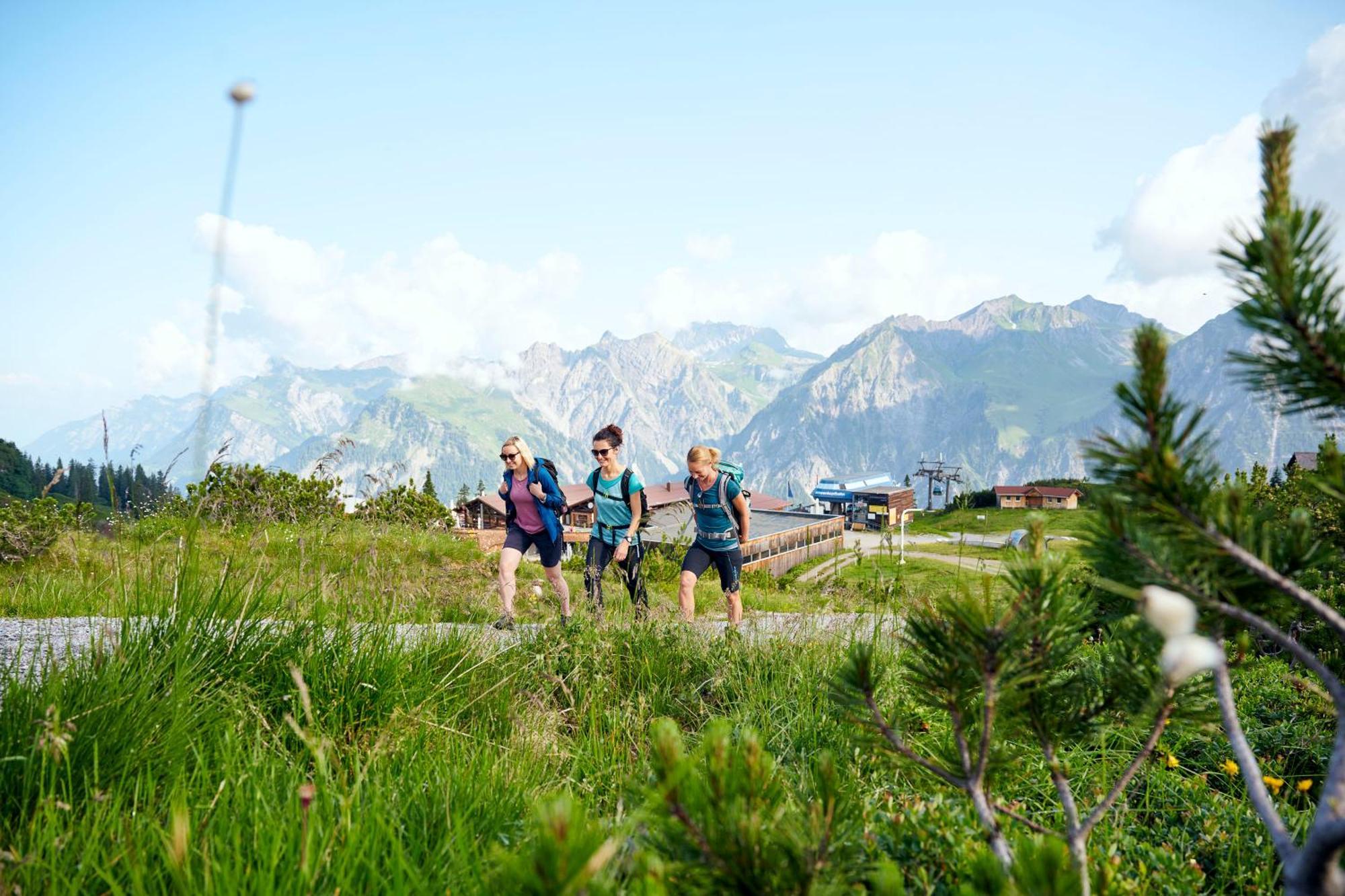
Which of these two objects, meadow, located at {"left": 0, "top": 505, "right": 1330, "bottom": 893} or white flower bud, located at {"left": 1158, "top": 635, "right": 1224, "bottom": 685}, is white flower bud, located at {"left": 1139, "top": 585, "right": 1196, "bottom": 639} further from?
meadow, located at {"left": 0, "top": 505, "right": 1330, "bottom": 893}

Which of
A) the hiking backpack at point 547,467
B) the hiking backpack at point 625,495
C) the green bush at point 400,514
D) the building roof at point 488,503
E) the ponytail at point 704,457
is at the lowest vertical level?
the building roof at point 488,503

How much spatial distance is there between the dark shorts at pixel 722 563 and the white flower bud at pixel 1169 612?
6909 millimetres

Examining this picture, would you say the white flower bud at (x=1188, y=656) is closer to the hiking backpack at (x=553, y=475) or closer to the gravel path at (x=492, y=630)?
the gravel path at (x=492, y=630)

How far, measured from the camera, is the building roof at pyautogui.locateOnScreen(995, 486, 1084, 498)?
68.1m

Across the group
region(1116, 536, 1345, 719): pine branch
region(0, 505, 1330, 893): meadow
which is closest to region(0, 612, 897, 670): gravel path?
region(0, 505, 1330, 893): meadow

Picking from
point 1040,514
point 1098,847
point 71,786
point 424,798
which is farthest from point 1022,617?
point 71,786

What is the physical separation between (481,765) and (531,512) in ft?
19.0

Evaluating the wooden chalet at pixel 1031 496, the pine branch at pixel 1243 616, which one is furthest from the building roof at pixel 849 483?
the pine branch at pixel 1243 616

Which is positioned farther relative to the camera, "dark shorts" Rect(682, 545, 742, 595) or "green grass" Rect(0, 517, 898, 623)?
"dark shorts" Rect(682, 545, 742, 595)

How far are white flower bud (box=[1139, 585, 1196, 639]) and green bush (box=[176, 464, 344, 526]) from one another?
3456 mm

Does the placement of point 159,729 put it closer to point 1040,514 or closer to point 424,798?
point 424,798

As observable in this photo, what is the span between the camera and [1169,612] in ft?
3.59

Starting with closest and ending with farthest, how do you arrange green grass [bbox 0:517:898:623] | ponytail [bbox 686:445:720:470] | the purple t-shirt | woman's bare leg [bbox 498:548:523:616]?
1. green grass [bbox 0:517:898:623]
2. woman's bare leg [bbox 498:548:523:616]
3. ponytail [bbox 686:445:720:470]
4. the purple t-shirt

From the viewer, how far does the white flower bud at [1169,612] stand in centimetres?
108
